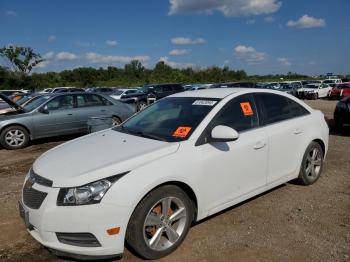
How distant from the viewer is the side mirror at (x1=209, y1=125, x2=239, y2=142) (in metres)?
3.42

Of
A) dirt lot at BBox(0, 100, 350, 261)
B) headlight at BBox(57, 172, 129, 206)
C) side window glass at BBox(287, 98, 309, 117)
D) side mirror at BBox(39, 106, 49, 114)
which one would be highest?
side window glass at BBox(287, 98, 309, 117)

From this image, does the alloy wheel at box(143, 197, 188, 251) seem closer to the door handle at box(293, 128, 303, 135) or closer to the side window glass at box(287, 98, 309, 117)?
the door handle at box(293, 128, 303, 135)

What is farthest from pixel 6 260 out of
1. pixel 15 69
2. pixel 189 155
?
pixel 15 69

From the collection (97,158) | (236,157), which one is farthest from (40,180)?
(236,157)

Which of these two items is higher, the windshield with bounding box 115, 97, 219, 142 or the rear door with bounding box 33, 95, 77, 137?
the windshield with bounding box 115, 97, 219, 142

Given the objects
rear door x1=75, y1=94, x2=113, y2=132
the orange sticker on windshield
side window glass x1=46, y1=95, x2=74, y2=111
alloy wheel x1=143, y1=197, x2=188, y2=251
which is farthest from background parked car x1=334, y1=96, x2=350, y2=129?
side window glass x1=46, y1=95, x2=74, y2=111

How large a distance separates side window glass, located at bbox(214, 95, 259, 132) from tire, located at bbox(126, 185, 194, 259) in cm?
101

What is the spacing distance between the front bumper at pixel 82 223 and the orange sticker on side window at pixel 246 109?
6.55ft

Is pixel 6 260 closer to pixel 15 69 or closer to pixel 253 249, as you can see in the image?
pixel 253 249

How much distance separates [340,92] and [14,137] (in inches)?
1035

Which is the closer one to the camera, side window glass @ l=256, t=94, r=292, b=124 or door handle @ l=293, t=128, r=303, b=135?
side window glass @ l=256, t=94, r=292, b=124

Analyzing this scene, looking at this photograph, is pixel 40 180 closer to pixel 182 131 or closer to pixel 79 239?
pixel 79 239

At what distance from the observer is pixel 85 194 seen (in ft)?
9.30

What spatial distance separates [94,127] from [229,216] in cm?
459
